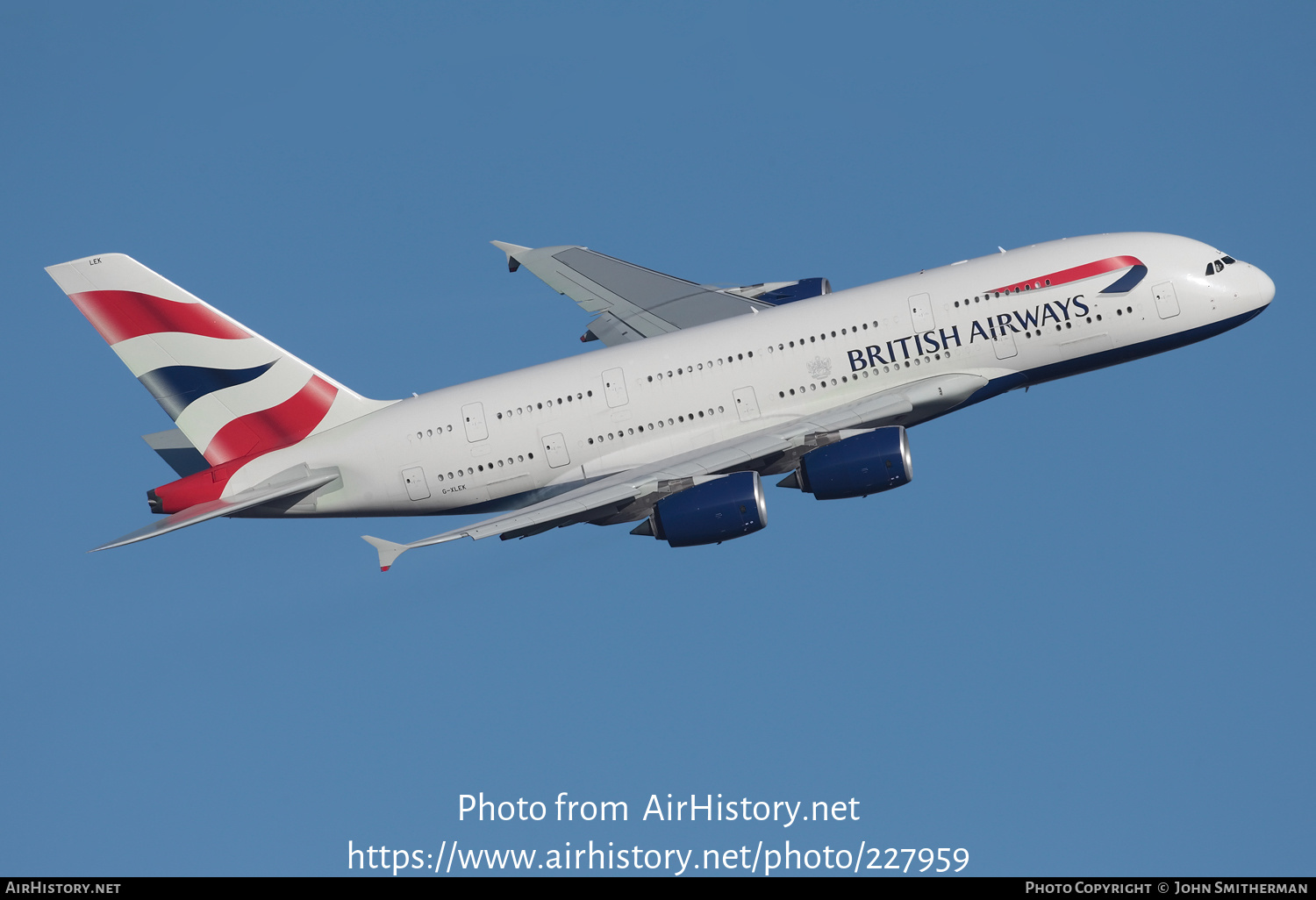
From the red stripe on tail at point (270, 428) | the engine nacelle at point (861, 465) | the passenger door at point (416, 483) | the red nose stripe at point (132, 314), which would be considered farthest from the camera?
the red stripe on tail at point (270, 428)

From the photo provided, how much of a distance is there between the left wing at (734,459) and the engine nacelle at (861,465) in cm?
100

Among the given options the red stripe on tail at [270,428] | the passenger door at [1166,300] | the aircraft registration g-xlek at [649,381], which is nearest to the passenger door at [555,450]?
the aircraft registration g-xlek at [649,381]

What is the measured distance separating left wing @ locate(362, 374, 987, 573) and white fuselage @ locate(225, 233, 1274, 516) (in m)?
0.57

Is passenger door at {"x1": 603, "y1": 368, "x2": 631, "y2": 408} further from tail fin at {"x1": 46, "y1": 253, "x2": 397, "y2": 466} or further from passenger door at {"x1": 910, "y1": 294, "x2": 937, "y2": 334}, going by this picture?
passenger door at {"x1": 910, "y1": 294, "x2": 937, "y2": 334}

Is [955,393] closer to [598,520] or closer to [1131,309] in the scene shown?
[1131,309]

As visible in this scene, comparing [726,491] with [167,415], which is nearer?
[726,491]

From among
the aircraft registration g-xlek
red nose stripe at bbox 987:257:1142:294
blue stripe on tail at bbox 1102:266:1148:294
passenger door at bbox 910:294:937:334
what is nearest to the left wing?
the aircraft registration g-xlek

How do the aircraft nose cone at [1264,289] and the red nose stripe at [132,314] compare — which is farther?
the aircraft nose cone at [1264,289]

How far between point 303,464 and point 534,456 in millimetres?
7992

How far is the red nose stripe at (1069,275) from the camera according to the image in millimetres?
53469

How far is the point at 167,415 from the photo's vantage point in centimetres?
5456

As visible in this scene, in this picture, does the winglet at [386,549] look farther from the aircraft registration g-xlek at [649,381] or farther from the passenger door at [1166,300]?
the passenger door at [1166,300]

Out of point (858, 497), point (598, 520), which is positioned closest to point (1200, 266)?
point (858, 497)

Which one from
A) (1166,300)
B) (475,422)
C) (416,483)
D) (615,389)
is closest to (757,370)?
(615,389)
